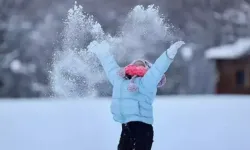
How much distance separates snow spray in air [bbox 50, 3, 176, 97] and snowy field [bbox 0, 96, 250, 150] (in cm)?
7

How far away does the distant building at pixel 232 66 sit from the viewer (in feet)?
6.98

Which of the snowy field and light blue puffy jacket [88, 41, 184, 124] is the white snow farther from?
light blue puffy jacket [88, 41, 184, 124]

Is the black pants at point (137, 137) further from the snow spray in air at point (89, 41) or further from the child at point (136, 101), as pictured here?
the snow spray in air at point (89, 41)

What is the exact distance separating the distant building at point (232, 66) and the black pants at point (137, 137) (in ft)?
2.79

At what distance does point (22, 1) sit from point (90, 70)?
65 centimetres

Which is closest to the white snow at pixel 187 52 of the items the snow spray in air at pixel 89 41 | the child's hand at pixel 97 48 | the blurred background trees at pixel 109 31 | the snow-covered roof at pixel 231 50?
the blurred background trees at pixel 109 31

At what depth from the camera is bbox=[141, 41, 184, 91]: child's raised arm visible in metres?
1.23

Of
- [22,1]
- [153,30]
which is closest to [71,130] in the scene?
[153,30]

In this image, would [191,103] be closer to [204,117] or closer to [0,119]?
[204,117]

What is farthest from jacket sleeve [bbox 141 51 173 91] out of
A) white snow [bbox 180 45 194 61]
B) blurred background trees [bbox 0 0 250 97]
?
white snow [bbox 180 45 194 61]

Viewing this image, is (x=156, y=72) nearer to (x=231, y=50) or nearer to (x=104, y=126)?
(x=104, y=126)

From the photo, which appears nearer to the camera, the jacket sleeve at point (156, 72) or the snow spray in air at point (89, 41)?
the jacket sleeve at point (156, 72)

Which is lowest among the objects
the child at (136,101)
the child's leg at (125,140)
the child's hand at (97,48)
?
the child's leg at (125,140)

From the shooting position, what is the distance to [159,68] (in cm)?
125
